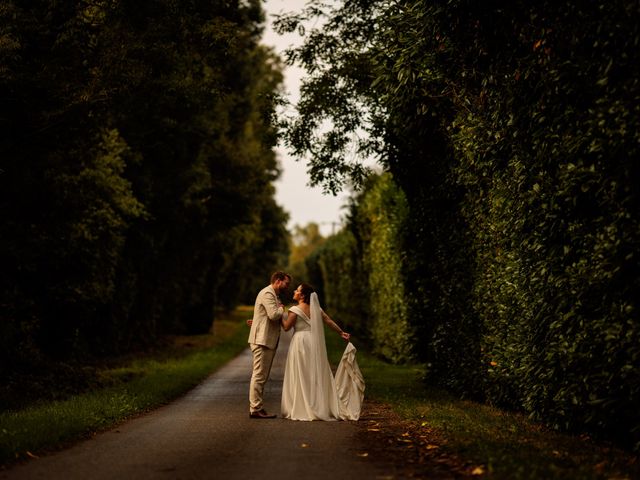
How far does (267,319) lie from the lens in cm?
1381

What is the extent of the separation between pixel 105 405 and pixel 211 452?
201 inches

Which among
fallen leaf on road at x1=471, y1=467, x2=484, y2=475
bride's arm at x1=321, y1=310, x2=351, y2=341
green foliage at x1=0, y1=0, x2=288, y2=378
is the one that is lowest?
fallen leaf on road at x1=471, y1=467, x2=484, y2=475

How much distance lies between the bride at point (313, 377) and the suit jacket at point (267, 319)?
25 centimetres

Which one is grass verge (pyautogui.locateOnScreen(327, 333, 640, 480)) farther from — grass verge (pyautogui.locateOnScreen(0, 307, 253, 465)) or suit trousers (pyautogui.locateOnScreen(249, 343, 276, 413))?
grass verge (pyautogui.locateOnScreen(0, 307, 253, 465))

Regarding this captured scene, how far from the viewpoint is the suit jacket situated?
13688 mm

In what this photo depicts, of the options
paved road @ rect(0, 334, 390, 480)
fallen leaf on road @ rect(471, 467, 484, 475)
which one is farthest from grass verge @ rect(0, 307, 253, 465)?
fallen leaf on road @ rect(471, 467, 484, 475)

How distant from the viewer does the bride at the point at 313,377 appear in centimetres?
1329

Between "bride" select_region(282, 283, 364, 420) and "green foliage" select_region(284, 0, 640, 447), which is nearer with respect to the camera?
"green foliage" select_region(284, 0, 640, 447)

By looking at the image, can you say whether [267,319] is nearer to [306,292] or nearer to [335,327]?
[306,292]

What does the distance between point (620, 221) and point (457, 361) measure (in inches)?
298

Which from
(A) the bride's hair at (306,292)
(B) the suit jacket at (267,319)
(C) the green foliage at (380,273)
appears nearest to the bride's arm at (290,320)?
(B) the suit jacket at (267,319)

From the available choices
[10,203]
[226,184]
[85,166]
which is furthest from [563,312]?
[226,184]

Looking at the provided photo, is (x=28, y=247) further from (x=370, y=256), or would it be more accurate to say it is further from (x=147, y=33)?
(x=370, y=256)

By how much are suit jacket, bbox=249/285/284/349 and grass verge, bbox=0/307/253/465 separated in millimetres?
2504
